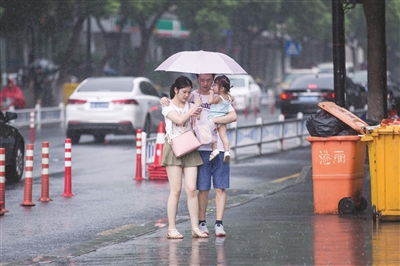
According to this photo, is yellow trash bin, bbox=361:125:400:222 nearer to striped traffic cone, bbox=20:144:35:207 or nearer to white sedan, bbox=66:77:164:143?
striped traffic cone, bbox=20:144:35:207

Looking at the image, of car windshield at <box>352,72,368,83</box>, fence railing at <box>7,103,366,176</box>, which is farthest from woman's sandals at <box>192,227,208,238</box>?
car windshield at <box>352,72,368,83</box>

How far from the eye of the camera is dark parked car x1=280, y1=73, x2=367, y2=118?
29.4 m

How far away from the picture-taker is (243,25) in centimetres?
5816

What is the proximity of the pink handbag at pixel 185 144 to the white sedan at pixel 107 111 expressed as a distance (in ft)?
47.4

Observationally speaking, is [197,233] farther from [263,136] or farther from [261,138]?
[263,136]

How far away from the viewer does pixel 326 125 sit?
11312 millimetres

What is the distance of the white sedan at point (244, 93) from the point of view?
43.3m

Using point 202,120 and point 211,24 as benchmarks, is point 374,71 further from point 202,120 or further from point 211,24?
point 211,24

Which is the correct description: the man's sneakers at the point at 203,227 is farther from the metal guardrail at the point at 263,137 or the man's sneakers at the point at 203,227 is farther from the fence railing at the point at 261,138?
the metal guardrail at the point at 263,137

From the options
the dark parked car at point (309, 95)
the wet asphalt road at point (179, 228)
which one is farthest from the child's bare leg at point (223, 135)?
the dark parked car at point (309, 95)

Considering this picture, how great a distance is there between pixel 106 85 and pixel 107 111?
111cm

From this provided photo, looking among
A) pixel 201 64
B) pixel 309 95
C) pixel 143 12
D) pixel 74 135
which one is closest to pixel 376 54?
pixel 201 64

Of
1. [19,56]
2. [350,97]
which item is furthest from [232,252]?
[19,56]

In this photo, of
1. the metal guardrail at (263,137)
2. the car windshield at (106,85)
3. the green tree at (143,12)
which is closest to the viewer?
the metal guardrail at (263,137)
